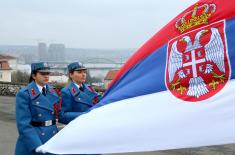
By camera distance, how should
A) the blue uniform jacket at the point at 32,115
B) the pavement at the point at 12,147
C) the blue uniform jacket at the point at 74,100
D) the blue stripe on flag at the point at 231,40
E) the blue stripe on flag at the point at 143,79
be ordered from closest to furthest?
the blue stripe on flag at the point at 231,40
the blue stripe on flag at the point at 143,79
the blue uniform jacket at the point at 32,115
the blue uniform jacket at the point at 74,100
the pavement at the point at 12,147

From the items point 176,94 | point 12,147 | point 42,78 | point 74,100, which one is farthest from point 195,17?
point 12,147

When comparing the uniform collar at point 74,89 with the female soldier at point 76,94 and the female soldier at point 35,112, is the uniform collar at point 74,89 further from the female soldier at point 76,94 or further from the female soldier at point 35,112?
the female soldier at point 35,112

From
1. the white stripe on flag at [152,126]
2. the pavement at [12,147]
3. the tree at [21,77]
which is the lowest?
the pavement at [12,147]

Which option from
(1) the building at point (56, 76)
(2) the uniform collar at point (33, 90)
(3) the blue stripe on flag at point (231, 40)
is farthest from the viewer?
(1) the building at point (56, 76)

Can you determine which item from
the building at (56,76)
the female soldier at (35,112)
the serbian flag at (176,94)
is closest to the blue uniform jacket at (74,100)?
the female soldier at (35,112)

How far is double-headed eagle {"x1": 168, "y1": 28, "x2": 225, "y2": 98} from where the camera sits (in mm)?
2521

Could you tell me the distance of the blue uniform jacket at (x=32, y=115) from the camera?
3859 millimetres

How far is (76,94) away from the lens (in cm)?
429

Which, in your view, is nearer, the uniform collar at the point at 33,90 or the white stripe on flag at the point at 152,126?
the white stripe on flag at the point at 152,126

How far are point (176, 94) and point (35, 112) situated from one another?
172 centimetres

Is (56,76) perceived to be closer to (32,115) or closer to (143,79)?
(32,115)

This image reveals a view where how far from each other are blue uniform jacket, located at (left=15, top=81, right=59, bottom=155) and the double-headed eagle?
5.44 feet

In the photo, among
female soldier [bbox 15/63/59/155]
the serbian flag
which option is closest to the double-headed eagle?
the serbian flag

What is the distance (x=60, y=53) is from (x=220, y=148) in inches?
4180
